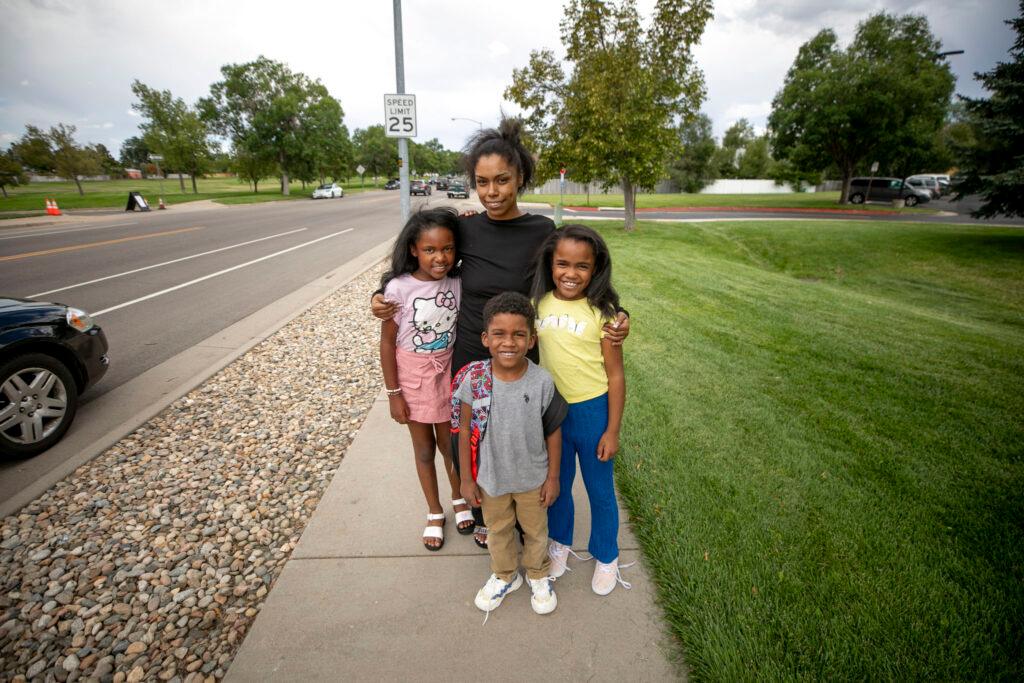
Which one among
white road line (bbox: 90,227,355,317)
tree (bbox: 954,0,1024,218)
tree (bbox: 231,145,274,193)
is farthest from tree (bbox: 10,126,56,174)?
tree (bbox: 954,0,1024,218)

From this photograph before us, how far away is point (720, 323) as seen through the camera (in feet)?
19.9

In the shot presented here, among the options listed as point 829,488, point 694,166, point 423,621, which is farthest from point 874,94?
point 423,621

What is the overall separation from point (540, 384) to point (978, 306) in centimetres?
1196

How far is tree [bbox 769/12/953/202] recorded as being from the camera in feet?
82.4

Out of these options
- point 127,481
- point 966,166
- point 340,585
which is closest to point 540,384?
point 340,585

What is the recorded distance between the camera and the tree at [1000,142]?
1117cm

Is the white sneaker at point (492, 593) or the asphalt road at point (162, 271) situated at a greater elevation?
the asphalt road at point (162, 271)

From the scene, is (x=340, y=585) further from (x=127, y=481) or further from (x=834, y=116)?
(x=834, y=116)

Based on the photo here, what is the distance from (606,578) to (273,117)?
54.8 m

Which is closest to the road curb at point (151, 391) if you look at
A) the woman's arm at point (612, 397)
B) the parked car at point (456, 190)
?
the woman's arm at point (612, 397)

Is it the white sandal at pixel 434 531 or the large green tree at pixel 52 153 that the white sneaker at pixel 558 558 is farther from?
the large green tree at pixel 52 153

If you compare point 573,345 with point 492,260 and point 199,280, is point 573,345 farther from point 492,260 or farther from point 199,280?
point 199,280

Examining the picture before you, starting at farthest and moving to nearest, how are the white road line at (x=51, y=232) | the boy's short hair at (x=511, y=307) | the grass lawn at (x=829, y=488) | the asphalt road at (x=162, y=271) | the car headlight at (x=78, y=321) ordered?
1. the white road line at (x=51, y=232)
2. the asphalt road at (x=162, y=271)
3. the car headlight at (x=78, y=321)
4. the grass lawn at (x=829, y=488)
5. the boy's short hair at (x=511, y=307)

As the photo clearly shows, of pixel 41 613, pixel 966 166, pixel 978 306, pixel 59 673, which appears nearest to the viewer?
pixel 59 673
